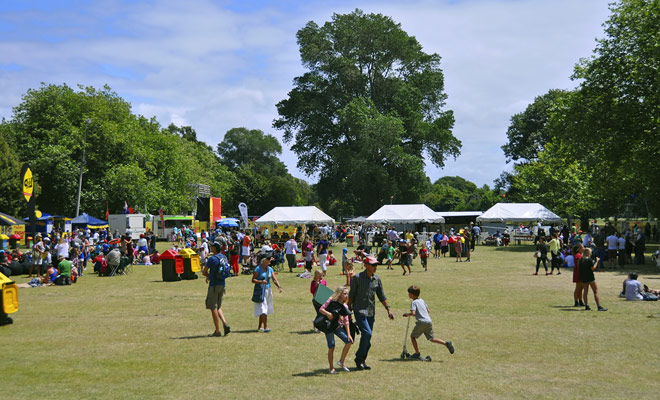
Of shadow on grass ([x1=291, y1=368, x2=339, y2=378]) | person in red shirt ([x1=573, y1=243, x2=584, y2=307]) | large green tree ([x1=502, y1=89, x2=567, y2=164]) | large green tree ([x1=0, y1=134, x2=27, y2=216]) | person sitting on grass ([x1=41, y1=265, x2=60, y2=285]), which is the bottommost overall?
shadow on grass ([x1=291, y1=368, x2=339, y2=378])

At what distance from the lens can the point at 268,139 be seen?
399 feet

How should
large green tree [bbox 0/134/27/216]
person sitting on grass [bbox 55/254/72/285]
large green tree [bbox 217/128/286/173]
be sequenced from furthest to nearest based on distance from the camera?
large green tree [bbox 217/128/286/173] → large green tree [bbox 0/134/27/216] → person sitting on grass [bbox 55/254/72/285]

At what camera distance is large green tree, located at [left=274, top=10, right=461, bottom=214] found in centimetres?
5766

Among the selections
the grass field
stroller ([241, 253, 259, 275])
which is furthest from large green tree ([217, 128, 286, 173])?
the grass field

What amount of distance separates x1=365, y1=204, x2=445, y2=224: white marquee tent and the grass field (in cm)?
2506

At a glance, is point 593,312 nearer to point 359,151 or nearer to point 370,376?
point 370,376

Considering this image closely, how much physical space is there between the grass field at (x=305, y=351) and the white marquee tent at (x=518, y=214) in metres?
27.3

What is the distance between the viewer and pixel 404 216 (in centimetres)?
4359

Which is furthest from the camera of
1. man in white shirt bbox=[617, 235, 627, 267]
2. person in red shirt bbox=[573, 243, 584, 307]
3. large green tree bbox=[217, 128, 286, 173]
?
large green tree bbox=[217, 128, 286, 173]

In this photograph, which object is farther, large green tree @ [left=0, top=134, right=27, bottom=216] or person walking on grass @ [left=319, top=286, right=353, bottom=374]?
large green tree @ [left=0, top=134, right=27, bottom=216]

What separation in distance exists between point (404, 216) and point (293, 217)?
811 cm

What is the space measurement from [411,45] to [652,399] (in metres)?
57.8

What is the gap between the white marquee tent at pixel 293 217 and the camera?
42.8 m

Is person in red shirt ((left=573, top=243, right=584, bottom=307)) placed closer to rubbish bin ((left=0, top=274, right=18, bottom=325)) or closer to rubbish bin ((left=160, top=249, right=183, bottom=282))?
rubbish bin ((left=0, top=274, right=18, bottom=325))
